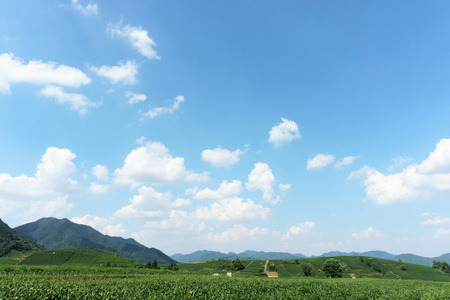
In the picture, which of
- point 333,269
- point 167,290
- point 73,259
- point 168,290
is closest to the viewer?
point 168,290

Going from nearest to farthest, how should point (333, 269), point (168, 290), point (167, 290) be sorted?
point (168, 290), point (167, 290), point (333, 269)

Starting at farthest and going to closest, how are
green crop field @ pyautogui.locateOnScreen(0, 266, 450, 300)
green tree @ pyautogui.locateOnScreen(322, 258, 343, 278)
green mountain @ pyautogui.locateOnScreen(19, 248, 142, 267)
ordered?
1. green mountain @ pyautogui.locateOnScreen(19, 248, 142, 267)
2. green tree @ pyautogui.locateOnScreen(322, 258, 343, 278)
3. green crop field @ pyautogui.locateOnScreen(0, 266, 450, 300)

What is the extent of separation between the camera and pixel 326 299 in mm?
33875

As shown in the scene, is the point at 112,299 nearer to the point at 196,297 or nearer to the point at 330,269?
the point at 196,297

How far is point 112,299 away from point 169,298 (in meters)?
6.74

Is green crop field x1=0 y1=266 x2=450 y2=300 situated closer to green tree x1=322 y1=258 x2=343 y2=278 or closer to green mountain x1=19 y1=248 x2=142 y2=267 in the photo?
green tree x1=322 y1=258 x2=343 y2=278

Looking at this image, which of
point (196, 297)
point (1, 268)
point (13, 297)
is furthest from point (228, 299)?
point (1, 268)

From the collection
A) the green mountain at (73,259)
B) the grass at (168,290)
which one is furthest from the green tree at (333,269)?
the green mountain at (73,259)

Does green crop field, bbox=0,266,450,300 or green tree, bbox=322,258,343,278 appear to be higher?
green crop field, bbox=0,266,450,300

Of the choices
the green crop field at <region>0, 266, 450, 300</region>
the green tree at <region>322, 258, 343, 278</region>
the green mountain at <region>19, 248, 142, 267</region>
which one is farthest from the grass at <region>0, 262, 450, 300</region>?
the green mountain at <region>19, 248, 142, 267</region>

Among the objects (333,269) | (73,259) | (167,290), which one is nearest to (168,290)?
(167,290)

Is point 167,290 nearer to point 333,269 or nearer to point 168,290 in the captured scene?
point 168,290

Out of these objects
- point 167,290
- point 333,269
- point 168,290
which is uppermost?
point 168,290

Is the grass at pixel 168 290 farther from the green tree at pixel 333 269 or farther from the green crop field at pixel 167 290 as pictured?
the green tree at pixel 333 269
